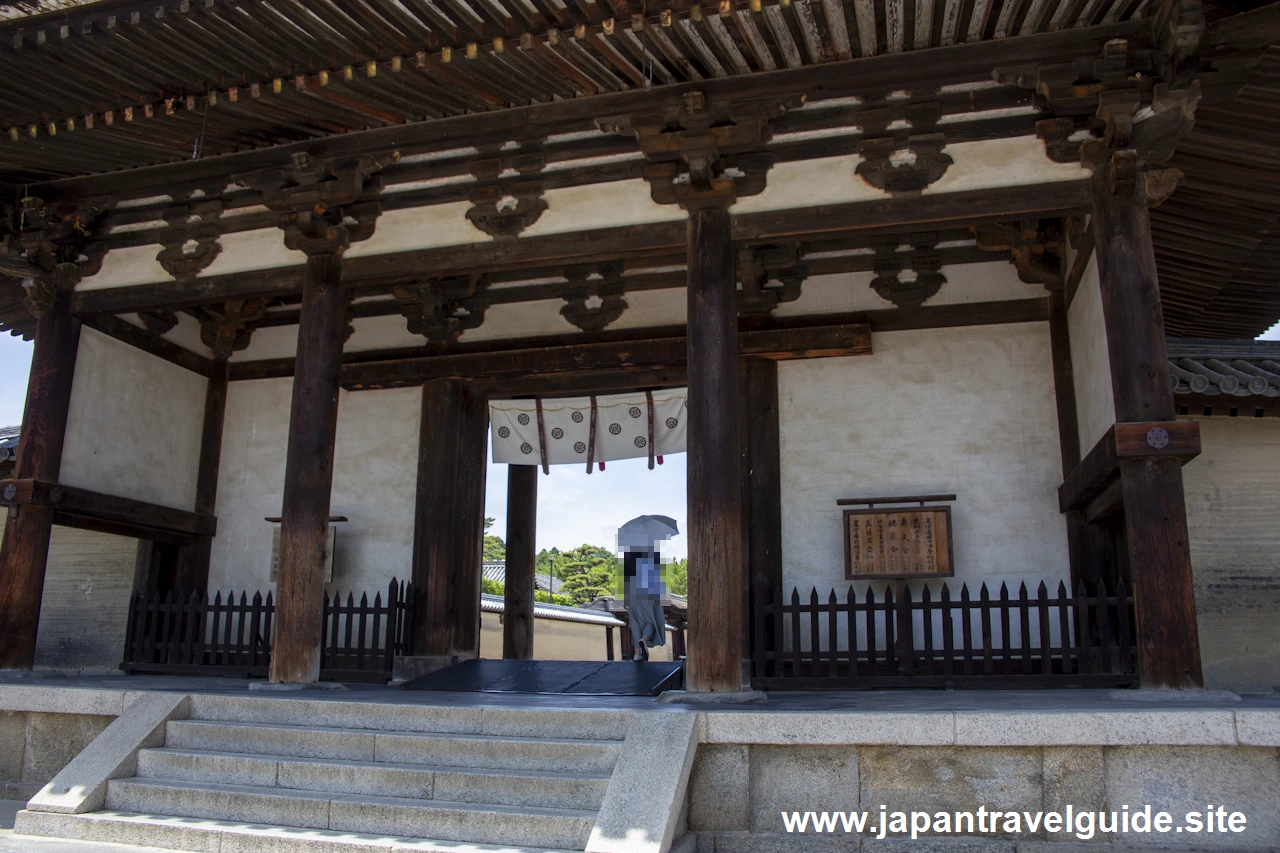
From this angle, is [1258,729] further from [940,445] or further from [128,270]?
[128,270]

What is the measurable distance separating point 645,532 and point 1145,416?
643 cm

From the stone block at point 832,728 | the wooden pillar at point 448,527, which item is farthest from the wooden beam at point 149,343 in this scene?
the stone block at point 832,728

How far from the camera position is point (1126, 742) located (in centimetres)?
459

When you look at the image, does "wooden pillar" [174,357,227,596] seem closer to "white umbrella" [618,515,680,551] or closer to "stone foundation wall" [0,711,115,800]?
"stone foundation wall" [0,711,115,800]

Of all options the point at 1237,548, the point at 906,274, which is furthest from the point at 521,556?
the point at 1237,548

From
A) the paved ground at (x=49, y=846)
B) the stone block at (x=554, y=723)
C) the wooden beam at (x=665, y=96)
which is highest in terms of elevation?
the wooden beam at (x=665, y=96)

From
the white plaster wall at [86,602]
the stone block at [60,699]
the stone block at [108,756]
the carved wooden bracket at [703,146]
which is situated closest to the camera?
the stone block at [108,756]

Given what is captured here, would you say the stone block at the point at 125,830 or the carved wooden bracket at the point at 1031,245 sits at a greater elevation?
the carved wooden bracket at the point at 1031,245

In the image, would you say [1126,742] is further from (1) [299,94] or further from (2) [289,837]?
(1) [299,94]

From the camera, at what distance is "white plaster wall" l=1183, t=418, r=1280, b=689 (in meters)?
7.53

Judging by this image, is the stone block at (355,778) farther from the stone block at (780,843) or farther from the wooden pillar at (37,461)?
the wooden pillar at (37,461)

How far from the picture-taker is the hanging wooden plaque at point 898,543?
8031mm

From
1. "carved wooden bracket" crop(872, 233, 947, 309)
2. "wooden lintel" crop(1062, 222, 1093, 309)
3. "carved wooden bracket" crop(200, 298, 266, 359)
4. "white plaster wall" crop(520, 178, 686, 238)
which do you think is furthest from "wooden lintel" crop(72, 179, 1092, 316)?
"carved wooden bracket" crop(200, 298, 266, 359)

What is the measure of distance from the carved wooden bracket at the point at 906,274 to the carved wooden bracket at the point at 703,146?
6.38ft
